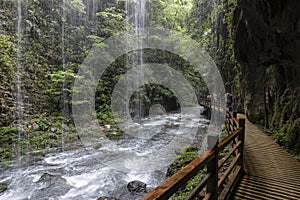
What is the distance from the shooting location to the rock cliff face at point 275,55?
5.36 m

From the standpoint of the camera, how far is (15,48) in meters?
13.9

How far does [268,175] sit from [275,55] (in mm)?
4474

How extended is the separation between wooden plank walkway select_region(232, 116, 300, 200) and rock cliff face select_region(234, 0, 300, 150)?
869mm

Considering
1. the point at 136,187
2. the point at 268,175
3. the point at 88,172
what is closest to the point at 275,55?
the point at 268,175

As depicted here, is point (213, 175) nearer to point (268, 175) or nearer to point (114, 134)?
point (268, 175)

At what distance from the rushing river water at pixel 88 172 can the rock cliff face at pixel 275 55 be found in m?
4.30

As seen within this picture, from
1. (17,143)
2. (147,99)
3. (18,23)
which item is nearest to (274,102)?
(17,143)

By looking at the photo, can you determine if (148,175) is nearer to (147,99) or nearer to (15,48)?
(15,48)

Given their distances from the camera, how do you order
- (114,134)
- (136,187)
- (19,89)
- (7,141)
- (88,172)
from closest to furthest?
1. (136,187)
2. (88,172)
3. (7,141)
4. (19,89)
5. (114,134)

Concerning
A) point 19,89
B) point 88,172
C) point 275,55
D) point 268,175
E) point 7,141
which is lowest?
point 88,172

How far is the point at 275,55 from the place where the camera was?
687 cm

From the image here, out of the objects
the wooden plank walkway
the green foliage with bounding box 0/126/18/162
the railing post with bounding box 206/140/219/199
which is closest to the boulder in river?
the wooden plank walkway

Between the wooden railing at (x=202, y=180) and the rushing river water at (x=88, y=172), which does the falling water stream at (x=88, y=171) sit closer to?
the rushing river water at (x=88, y=172)

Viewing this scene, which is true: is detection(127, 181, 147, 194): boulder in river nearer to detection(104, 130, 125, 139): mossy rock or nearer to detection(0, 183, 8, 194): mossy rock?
detection(0, 183, 8, 194): mossy rock
